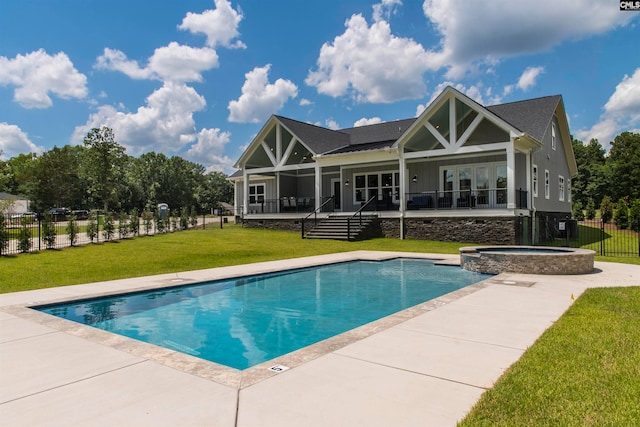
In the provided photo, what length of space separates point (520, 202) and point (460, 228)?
312 cm

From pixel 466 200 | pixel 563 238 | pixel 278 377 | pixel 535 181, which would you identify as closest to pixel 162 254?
pixel 278 377

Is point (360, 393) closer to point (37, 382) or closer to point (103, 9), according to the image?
point (37, 382)

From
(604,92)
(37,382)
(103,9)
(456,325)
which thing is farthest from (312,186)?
(37,382)

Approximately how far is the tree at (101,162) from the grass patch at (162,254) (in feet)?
112

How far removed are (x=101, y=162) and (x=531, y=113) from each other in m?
48.6

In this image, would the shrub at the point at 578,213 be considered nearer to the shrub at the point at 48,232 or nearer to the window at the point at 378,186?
the window at the point at 378,186

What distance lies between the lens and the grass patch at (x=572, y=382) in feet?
9.34

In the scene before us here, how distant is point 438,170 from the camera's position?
2208cm

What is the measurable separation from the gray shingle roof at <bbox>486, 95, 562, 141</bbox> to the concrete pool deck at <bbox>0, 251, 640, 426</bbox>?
16.6m

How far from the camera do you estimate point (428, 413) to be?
297 centimetres

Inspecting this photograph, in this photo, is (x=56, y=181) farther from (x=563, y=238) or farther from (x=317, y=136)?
(x=563, y=238)

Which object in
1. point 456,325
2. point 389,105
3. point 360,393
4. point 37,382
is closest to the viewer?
point 360,393

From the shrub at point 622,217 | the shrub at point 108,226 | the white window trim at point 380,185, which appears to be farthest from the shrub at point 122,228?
the shrub at point 622,217

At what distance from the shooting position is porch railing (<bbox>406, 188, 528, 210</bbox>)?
19.4 meters
